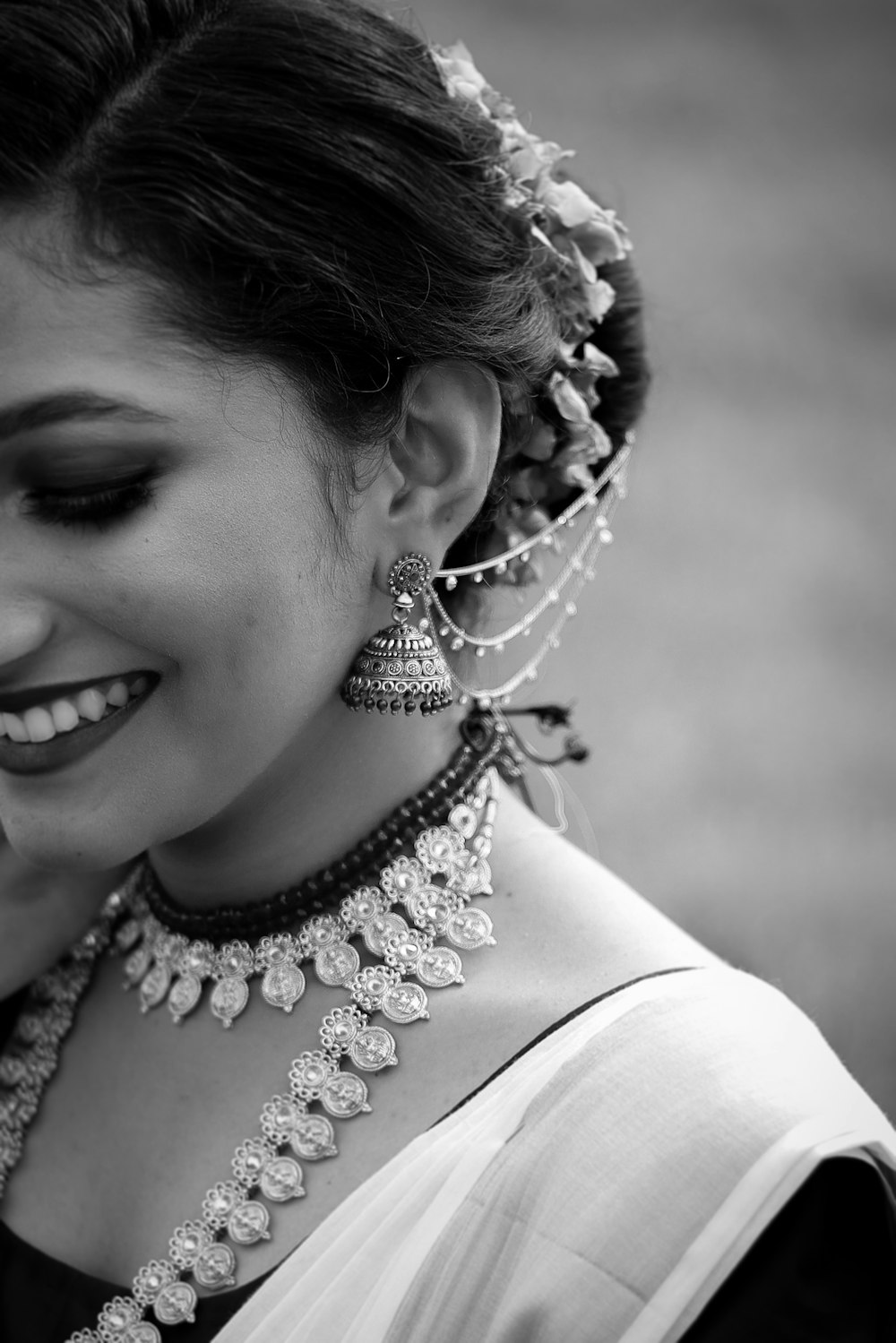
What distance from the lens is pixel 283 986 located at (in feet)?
5.24

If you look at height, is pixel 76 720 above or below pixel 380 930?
above

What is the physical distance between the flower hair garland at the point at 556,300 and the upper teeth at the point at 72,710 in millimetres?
535

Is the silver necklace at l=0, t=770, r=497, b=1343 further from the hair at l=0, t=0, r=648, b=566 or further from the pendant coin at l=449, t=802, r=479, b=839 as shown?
the hair at l=0, t=0, r=648, b=566

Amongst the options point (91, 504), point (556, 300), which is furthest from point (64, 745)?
point (556, 300)

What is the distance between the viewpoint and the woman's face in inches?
52.2

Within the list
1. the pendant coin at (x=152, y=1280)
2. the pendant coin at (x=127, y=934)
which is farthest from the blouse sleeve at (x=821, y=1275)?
the pendant coin at (x=127, y=934)

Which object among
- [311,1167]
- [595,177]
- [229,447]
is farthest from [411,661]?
[595,177]

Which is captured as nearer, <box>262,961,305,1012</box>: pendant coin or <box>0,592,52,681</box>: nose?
<box>0,592,52,681</box>: nose

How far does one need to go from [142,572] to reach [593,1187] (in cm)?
67

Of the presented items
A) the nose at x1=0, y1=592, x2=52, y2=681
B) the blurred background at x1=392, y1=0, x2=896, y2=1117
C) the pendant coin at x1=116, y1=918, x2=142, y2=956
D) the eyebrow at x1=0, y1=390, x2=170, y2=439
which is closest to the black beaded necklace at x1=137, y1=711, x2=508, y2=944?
the pendant coin at x1=116, y1=918, x2=142, y2=956

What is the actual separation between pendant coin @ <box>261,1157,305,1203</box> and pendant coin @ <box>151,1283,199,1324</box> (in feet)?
0.38

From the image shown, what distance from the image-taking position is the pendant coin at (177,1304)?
1439 mm

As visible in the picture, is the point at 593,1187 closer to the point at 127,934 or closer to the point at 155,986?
the point at 155,986

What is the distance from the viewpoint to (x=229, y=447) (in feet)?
4.49
